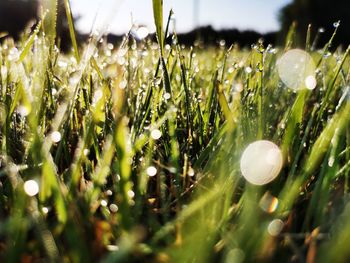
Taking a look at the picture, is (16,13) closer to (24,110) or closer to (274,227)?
(24,110)

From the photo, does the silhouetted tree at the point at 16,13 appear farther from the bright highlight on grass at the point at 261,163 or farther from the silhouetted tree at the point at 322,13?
the bright highlight on grass at the point at 261,163

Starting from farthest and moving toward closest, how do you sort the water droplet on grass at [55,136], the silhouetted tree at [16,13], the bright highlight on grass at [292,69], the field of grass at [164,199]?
1. the silhouetted tree at [16,13]
2. the bright highlight on grass at [292,69]
3. the water droplet on grass at [55,136]
4. the field of grass at [164,199]

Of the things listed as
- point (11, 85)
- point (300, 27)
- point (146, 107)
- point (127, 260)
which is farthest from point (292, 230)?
point (300, 27)

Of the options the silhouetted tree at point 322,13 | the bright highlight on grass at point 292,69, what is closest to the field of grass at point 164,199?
the bright highlight on grass at point 292,69

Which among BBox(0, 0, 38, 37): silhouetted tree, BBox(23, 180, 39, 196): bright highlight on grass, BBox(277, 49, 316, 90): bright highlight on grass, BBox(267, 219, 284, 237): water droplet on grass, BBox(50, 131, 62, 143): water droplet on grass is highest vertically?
BBox(0, 0, 38, 37): silhouetted tree

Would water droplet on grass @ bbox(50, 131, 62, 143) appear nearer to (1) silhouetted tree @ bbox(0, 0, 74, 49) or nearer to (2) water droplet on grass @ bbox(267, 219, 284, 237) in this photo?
(2) water droplet on grass @ bbox(267, 219, 284, 237)

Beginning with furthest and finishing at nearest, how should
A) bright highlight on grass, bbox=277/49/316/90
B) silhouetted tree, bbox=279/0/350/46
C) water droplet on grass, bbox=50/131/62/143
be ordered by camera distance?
silhouetted tree, bbox=279/0/350/46 → bright highlight on grass, bbox=277/49/316/90 → water droplet on grass, bbox=50/131/62/143

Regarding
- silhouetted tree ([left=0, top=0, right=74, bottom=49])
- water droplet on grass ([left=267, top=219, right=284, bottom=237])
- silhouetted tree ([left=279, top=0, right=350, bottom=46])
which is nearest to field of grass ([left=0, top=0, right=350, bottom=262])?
water droplet on grass ([left=267, top=219, right=284, bottom=237])

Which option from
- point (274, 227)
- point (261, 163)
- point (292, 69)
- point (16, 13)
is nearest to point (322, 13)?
point (16, 13)
